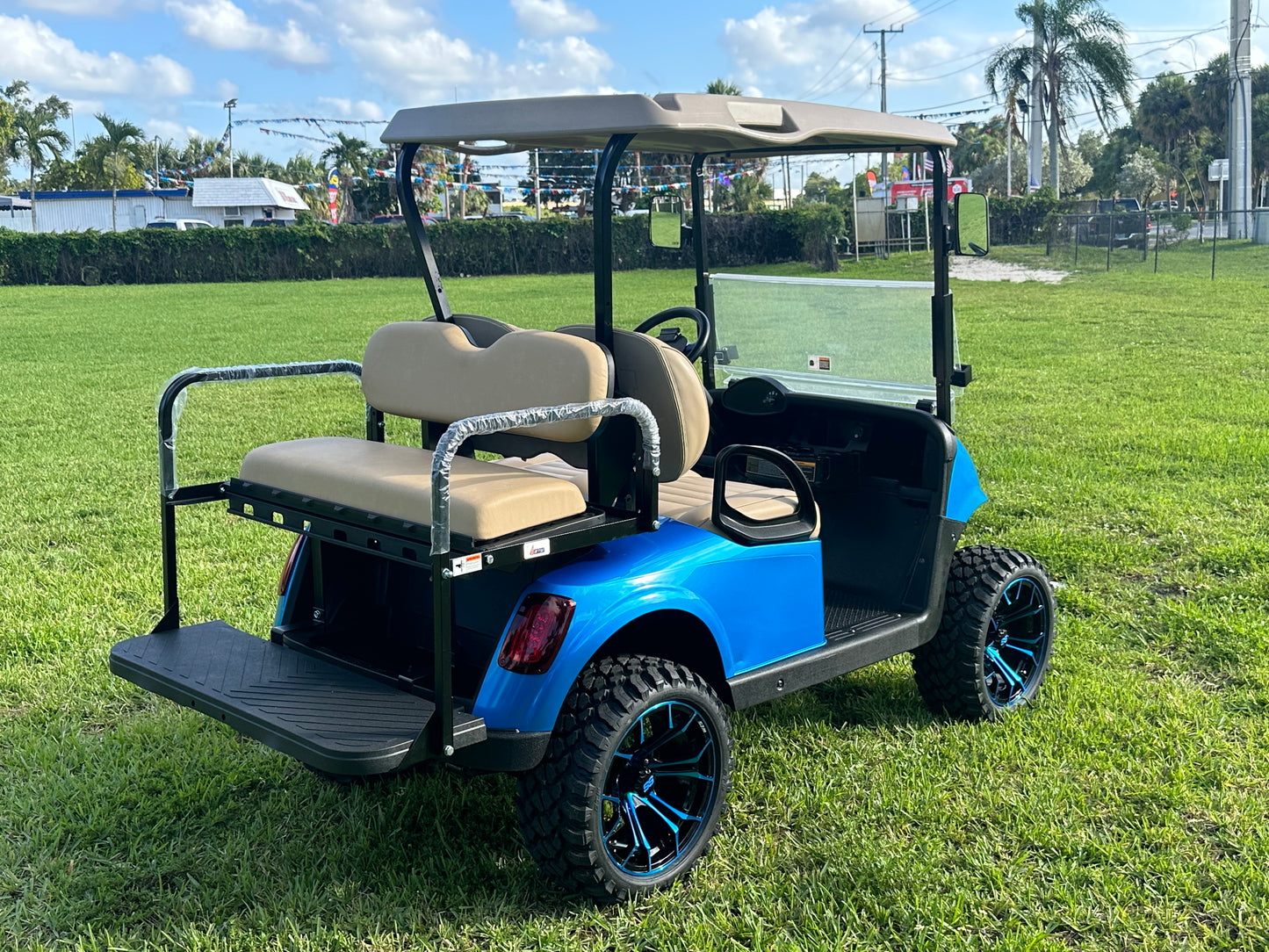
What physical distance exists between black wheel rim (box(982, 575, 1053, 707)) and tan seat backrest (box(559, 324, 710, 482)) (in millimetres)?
1203

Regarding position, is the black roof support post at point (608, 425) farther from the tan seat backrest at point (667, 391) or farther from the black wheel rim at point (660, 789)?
the black wheel rim at point (660, 789)

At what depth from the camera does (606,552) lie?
2.82 metres

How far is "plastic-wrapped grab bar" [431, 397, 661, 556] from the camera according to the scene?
2363 millimetres

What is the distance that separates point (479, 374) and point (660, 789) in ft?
3.51

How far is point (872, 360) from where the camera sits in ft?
12.6

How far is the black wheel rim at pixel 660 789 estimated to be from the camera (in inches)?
106

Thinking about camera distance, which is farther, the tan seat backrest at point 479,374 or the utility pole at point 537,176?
the utility pole at point 537,176

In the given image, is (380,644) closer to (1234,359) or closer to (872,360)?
(872,360)

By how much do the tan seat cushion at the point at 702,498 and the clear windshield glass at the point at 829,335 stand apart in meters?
0.53

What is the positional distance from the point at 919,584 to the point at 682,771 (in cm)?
101

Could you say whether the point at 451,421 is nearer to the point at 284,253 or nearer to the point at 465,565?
the point at 465,565

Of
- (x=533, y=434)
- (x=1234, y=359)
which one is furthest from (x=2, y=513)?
(x=1234, y=359)

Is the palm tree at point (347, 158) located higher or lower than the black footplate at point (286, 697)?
higher

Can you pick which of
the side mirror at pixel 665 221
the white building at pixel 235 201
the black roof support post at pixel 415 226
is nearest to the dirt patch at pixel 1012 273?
the side mirror at pixel 665 221
